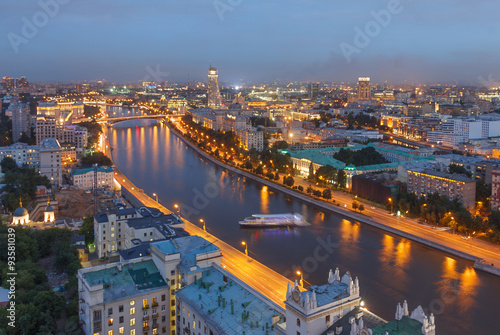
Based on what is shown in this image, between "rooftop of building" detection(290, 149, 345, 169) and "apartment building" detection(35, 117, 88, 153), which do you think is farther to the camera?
"apartment building" detection(35, 117, 88, 153)

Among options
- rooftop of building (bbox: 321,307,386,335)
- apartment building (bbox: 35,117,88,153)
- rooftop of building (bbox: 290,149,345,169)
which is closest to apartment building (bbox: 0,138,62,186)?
apartment building (bbox: 35,117,88,153)

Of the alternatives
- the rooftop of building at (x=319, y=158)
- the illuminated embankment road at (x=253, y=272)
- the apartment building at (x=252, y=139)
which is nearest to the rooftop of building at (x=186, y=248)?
the illuminated embankment road at (x=253, y=272)

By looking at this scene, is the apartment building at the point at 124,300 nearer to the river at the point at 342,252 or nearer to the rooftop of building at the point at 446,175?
the river at the point at 342,252

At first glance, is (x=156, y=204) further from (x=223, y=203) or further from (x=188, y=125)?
(x=188, y=125)

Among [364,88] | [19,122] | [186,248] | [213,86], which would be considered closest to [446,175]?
[186,248]

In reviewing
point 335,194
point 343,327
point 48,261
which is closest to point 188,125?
point 335,194

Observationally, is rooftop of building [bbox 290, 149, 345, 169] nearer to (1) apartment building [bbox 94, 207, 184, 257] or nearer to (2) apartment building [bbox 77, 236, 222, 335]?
(1) apartment building [bbox 94, 207, 184, 257]
